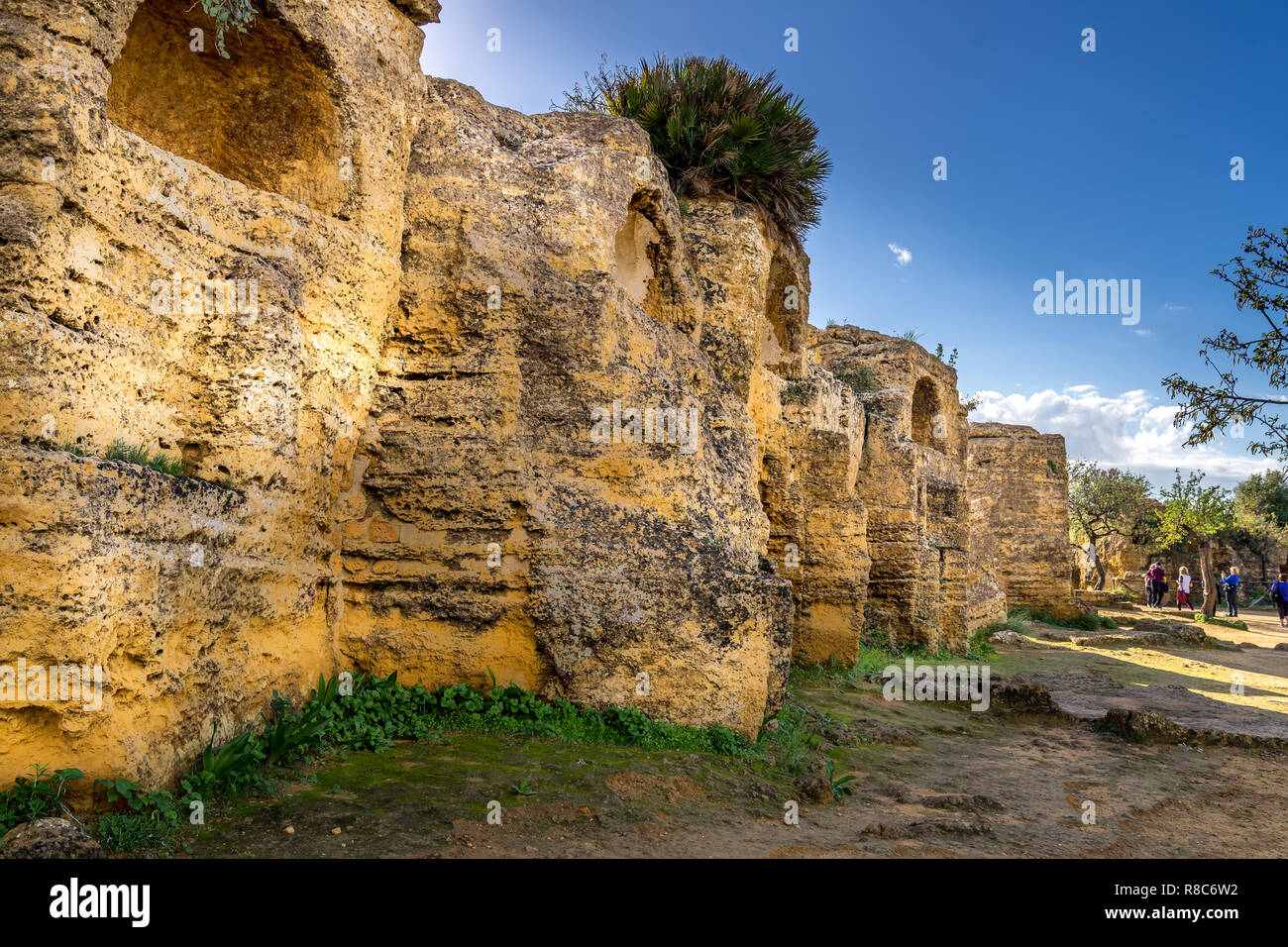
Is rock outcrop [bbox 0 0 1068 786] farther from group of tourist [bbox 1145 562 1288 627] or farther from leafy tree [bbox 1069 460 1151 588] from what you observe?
leafy tree [bbox 1069 460 1151 588]

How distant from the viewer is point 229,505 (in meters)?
4.12

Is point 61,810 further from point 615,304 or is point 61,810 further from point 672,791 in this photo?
point 615,304

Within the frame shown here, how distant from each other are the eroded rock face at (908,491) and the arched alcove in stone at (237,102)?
29.0ft

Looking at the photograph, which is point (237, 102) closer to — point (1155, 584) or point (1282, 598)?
point (1282, 598)

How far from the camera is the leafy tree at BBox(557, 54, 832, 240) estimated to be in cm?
862

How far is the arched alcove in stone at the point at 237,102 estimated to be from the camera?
475 centimetres

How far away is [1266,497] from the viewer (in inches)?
1417

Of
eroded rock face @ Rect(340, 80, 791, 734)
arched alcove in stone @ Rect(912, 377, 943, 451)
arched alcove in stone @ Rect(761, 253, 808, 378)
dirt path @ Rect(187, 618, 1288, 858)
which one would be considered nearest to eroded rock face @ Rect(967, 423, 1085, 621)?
arched alcove in stone @ Rect(912, 377, 943, 451)

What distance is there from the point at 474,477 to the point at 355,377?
3.27 ft

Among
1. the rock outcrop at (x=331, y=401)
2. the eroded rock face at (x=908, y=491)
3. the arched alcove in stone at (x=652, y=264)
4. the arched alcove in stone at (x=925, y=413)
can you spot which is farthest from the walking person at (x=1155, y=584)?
the arched alcove in stone at (x=652, y=264)

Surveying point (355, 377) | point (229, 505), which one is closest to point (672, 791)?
point (229, 505)

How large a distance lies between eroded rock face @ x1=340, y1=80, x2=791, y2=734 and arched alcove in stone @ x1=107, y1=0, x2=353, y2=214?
80 centimetres

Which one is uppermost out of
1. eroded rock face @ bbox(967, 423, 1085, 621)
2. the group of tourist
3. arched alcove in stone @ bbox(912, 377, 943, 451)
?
arched alcove in stone @ bbox(912, 377, 943, 451)

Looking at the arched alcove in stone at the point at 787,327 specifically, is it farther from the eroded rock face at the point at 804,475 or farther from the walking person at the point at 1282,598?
the walking person at the point at 1282,598
